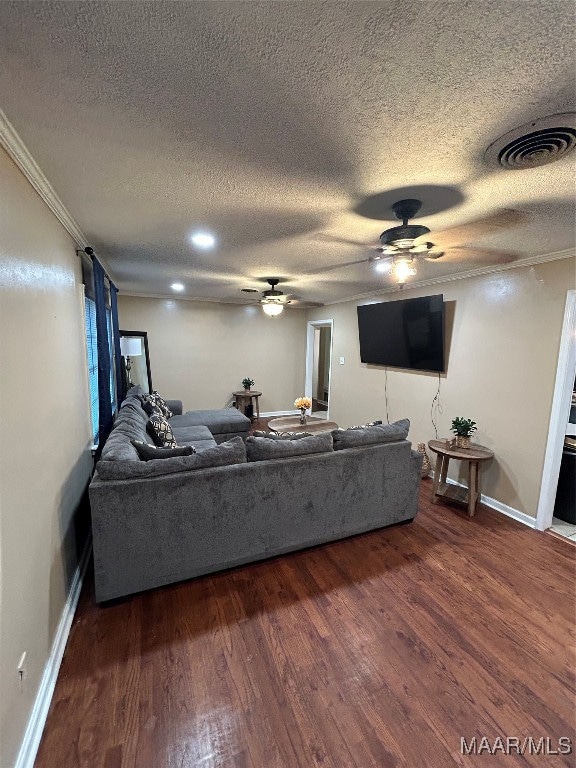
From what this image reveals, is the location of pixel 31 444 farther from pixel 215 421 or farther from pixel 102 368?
pixel 215 421

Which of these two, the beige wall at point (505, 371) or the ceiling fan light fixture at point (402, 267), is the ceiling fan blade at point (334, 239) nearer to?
the ceiling fan light fixture at point (402, 267)

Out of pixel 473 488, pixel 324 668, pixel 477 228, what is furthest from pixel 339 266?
pixel 324 668

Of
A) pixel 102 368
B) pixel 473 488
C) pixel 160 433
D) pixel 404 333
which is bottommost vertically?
pixel 473 488

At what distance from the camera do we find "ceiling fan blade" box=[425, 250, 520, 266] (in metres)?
2.75

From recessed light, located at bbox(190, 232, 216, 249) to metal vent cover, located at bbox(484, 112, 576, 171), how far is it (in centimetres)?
184

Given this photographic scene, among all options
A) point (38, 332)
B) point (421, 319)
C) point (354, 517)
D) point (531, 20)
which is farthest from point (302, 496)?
point (421, 319)

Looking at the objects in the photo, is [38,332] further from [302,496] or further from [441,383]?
[441,383]

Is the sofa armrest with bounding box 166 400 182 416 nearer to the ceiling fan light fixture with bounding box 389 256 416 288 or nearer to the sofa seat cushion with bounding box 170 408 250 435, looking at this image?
the sofa seat cushion with bounding box 170 408 250 435

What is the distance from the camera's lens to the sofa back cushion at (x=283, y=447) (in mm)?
2342

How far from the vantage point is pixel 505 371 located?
10.4 feet

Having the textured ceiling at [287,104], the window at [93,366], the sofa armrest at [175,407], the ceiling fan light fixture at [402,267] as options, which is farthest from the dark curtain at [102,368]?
the ceiling fan light fixture at [402,267]

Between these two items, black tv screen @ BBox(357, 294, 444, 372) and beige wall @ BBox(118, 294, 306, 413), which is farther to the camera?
beige wall @ BBox(118, 294, 306, 413)

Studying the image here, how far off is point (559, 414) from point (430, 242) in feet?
6.13

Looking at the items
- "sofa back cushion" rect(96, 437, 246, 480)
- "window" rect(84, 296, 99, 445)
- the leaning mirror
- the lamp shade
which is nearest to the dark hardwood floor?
"sofa back cushion" rect(96, 437, 246, 480)
